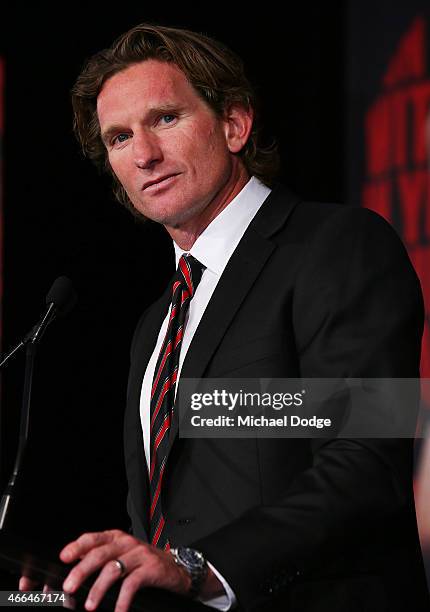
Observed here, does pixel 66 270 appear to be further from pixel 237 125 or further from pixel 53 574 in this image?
pixel 53 574

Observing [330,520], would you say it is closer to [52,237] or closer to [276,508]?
[276,508]

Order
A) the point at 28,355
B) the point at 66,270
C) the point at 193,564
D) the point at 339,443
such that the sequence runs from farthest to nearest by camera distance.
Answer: the point at 66,270 < the point at 28,355 < the point at 339,443 < the point at 193,564

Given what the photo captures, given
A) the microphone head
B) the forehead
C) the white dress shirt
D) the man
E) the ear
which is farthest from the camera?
the ear

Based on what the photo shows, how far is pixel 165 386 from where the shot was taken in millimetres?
2016

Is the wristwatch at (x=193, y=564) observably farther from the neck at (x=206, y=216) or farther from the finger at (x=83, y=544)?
the neck at (x=206, y=216)

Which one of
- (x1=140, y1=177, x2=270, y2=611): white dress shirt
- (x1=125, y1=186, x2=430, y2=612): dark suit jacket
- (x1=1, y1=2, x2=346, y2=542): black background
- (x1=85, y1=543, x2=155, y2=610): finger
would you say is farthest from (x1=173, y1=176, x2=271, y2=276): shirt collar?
(x1=1, y1=2, x2=346, y2=542): black background

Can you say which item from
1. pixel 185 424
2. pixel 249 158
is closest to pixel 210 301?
pixel 185 424

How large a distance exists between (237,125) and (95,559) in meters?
1.43

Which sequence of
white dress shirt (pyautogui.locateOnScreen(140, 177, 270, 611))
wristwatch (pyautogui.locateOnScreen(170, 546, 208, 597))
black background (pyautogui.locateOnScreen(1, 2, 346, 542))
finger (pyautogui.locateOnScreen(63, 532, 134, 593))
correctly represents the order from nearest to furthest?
finger (pyautogui.locateOnScreen(63, 532, 134, 593)), wristwatch (pyautogui.locateOnScreen(170, 546, 208, 597)), white dress shirt (pyautogui.locateOnScreen(140, 177, 270, 611)), black background (pyautogui.locateOnScreen(1, 2, 346, 542))

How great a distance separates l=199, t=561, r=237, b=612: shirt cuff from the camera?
1.45 meters

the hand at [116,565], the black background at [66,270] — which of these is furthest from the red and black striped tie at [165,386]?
the black background at [66,270]

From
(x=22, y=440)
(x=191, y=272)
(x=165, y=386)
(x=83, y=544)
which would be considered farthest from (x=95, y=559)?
(x=191, y=272)

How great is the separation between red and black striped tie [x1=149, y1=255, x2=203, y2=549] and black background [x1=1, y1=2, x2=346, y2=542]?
1.68 meters

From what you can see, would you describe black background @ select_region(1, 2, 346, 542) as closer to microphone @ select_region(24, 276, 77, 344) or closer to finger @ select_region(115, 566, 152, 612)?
microphone @ select_region(24, 276, 77, 344)
